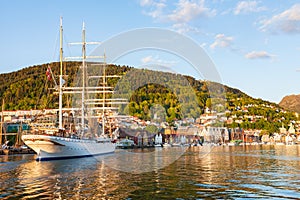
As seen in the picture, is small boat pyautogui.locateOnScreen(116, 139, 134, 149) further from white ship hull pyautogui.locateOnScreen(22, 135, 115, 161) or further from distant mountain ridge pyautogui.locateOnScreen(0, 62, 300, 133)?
white ship hull pyautogui.locateOnScreen(22, 135, 115, 161)

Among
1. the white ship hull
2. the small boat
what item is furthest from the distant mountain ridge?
the white ship hull

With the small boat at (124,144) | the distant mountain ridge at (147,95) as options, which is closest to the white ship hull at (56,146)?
the distant mountain ridge at (147,95)

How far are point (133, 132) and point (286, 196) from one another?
426 ft

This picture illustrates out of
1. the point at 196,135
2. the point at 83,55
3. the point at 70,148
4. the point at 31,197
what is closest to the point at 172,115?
the point at 196,135

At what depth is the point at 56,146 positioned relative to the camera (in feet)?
180

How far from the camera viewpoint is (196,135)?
168 meters

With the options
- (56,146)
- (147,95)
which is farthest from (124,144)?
(56,146)

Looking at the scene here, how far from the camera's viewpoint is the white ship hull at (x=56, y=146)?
53.3 metres

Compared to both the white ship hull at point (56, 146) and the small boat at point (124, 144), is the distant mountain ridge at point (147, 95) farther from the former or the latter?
the white ship hull at point (56, 146)

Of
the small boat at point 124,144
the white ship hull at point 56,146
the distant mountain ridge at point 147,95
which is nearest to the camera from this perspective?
the white ship hull at point 56,146

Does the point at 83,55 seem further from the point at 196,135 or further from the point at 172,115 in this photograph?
the point at 196,135

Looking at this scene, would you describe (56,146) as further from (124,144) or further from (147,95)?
(147,95)

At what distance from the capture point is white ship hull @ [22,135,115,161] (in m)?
53.3

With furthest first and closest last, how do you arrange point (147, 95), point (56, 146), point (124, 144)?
point (147, 95) < point (124, 144) < point (56, 146)
